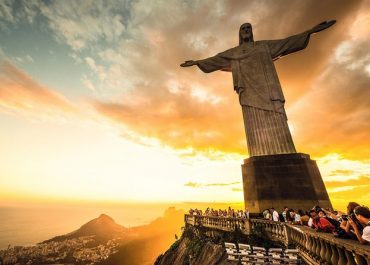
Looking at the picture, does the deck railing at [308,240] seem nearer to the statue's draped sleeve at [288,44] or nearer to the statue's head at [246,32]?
the statue's draped sleeve at [288,44]

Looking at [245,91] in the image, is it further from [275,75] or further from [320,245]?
[320,245]

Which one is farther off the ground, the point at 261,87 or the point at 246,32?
the point at 246,32

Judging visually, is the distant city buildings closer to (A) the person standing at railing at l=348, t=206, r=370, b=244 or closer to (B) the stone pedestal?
(B) the stone pedestal

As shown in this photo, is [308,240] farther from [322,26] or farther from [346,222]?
[322,26]

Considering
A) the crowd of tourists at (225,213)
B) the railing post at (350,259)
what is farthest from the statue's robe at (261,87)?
the railing post at (350,259)

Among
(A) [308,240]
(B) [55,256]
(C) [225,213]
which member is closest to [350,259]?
(A) [308,240]

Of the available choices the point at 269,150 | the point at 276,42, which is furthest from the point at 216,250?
the point at 276,42

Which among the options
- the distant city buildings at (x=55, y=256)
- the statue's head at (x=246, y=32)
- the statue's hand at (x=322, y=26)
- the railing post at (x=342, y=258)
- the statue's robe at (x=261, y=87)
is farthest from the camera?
the distant city buildings at (x=55, y=256)
